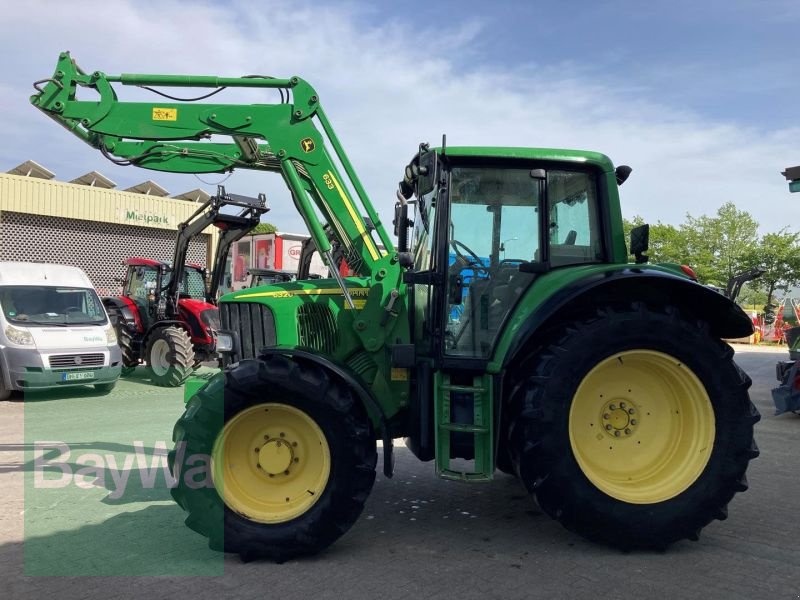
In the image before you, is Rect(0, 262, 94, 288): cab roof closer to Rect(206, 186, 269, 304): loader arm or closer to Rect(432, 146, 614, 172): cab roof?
Rect(206, 186, 269, 304): loader arm

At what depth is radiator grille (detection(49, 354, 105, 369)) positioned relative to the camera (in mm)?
10000

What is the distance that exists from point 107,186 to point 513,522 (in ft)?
83.2

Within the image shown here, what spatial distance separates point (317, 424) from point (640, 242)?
274 centimetres

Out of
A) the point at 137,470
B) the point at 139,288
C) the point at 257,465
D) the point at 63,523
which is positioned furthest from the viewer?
the point at 139,288

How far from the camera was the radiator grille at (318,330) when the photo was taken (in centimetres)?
466

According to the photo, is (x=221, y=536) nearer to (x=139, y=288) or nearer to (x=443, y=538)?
(x=443, y=538)

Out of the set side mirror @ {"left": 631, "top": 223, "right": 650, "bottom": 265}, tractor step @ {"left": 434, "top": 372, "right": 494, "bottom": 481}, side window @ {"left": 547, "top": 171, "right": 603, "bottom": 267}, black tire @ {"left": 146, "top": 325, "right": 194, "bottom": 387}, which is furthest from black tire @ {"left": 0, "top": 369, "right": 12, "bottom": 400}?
side mirror @ {"left": 631, "top": 223, "right": 650, "bottom": 265}

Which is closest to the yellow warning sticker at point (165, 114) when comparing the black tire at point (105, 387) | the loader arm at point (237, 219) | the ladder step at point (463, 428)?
the ladder step at point (463, 428)

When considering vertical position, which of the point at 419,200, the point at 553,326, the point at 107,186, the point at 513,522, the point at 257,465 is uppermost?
the point at 107,186

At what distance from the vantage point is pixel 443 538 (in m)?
4.31

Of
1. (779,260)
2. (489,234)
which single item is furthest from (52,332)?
(779,260)

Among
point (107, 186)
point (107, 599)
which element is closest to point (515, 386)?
point (107, 599)

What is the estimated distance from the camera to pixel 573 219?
452cm

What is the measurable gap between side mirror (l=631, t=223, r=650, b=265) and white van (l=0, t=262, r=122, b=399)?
8.66 meters
